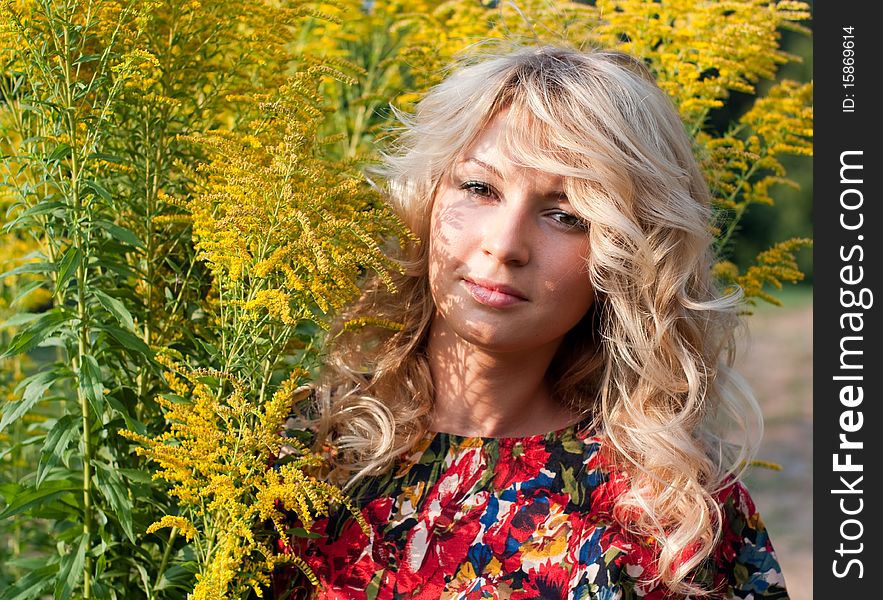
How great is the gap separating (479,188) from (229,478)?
72 cm

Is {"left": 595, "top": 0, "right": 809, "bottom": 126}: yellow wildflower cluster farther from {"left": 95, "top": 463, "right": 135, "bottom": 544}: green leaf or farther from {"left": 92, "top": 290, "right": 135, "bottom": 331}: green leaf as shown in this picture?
{"left": 95, "top": 463, "right": 135, "bottom": 544}: green leaf

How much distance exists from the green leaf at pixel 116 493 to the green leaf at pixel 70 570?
0.29 ft

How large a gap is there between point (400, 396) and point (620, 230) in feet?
1.90

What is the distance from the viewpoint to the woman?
6.15ft

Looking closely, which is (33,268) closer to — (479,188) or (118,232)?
(118,232)

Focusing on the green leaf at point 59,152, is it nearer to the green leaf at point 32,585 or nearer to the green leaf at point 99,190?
the green leaf at point 99,190

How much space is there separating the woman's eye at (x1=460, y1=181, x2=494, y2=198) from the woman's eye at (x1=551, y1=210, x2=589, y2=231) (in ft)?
0.42

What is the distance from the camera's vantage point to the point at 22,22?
1.77m

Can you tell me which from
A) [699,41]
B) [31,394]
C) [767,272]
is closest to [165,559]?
[31,394]

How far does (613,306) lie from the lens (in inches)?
80.4

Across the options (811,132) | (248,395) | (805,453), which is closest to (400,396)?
(248,395)

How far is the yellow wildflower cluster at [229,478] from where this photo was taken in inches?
64.1

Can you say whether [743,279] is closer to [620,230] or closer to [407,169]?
[620,230]

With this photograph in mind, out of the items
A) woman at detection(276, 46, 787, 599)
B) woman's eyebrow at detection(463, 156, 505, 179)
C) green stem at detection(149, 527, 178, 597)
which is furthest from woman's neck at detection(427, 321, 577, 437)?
green stem at detection(149, 527, 178, 597)
